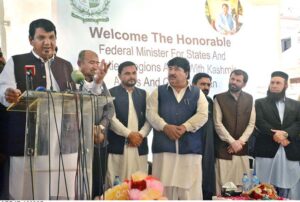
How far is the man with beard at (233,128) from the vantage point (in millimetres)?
4707

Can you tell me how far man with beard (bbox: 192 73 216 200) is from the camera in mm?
4574

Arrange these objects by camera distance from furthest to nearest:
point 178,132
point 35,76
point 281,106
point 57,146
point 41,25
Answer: point 281,106 → point 178,132 → point 41,25 → point 35,76 → point 57,146

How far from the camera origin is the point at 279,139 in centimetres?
476

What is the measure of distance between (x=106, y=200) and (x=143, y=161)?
184 centimetres

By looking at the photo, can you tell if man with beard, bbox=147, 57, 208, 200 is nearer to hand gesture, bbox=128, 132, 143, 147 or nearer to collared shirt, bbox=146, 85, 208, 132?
collared shirt, bbox=146, 85, 208, 132

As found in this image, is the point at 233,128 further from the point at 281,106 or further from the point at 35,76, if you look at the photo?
the point at 35,76

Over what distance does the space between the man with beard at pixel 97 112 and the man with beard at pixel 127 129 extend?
5.7 inches

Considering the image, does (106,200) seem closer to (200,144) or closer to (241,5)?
(200,144)

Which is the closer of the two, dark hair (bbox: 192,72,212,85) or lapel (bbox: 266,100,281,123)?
dark hair (bbox: 192,72,212,85)

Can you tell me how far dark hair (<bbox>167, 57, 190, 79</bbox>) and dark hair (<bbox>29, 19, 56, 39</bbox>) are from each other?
1165 mm

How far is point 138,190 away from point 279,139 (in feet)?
8.56

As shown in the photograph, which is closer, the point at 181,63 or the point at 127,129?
the point at 127,129

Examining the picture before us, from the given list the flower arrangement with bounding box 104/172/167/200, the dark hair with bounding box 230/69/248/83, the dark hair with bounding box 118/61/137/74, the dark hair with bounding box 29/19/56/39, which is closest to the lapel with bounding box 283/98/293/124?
the dark hair with bounding box 230/69/248/83

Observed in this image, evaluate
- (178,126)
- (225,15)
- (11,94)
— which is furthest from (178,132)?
(11,94)
